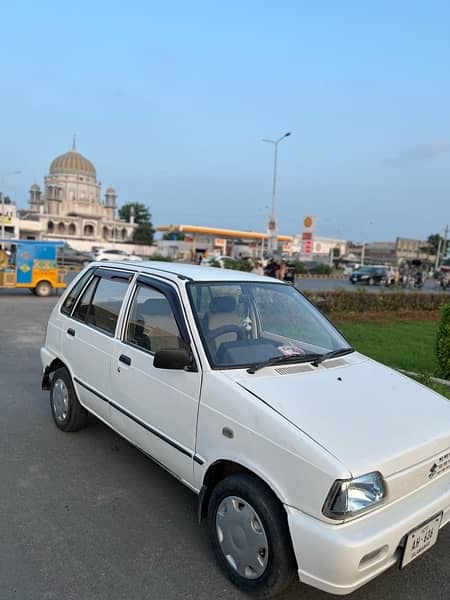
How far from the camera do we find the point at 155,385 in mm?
3051

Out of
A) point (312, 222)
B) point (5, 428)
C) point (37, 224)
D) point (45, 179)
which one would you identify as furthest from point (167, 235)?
point (5, 428)

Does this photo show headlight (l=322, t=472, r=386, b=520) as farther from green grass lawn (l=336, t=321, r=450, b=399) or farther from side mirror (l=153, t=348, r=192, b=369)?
green grass lawn (l=336, t=321, r=450, b=399)

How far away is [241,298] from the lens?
349cm

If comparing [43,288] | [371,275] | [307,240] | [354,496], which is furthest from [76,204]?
[354,496]

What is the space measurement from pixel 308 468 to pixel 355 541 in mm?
359

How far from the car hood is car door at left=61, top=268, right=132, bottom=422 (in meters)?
1.44

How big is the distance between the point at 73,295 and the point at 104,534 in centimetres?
230

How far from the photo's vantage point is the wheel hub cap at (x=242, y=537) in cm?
235

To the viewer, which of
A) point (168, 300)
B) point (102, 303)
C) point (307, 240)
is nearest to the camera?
point (168, 300)

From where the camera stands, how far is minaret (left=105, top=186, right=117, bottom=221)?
4026 inches

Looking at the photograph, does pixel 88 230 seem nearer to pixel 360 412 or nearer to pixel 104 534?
pixel 104 534

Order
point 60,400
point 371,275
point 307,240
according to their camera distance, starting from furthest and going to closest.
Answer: point 371,275, point 307,240, point 60,400

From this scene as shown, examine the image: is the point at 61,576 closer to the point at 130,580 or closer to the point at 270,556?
the point at 130,580

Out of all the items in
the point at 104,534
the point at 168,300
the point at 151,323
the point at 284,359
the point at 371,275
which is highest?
the point at 168,300
